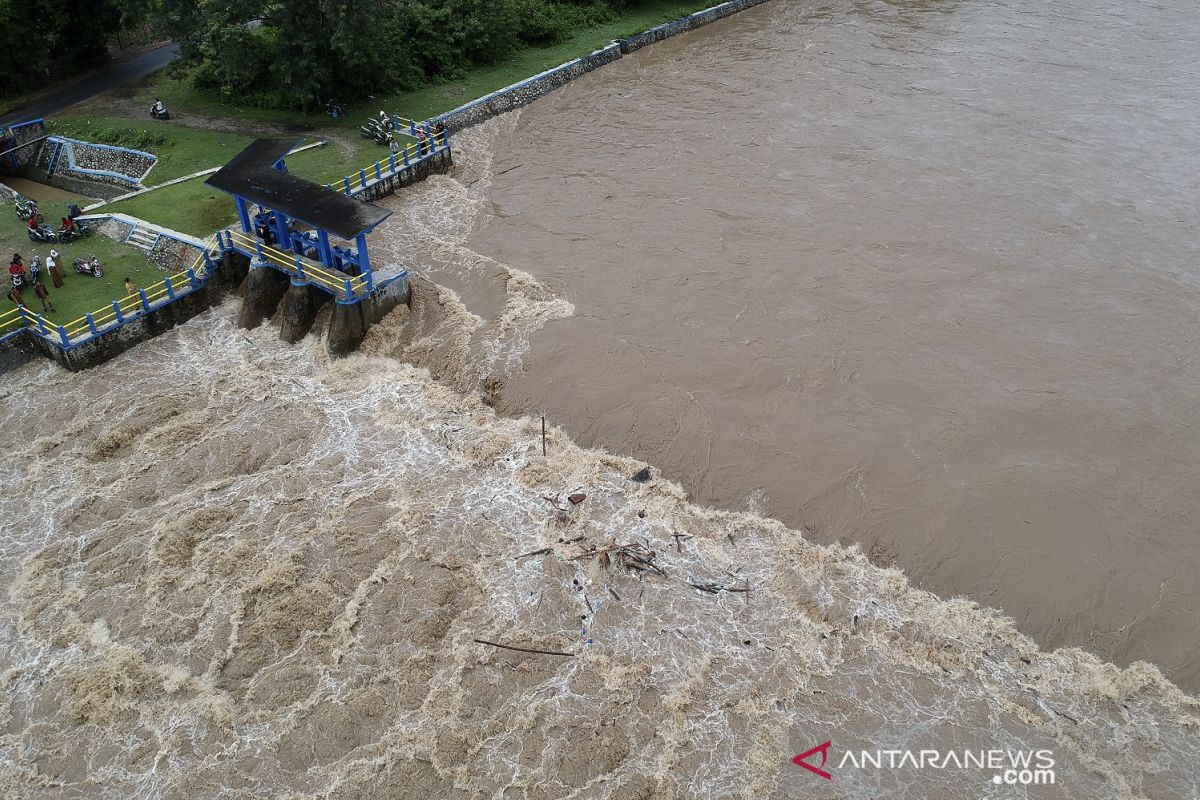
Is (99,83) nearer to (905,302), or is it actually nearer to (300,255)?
(300,255)

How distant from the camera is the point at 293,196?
20844mm

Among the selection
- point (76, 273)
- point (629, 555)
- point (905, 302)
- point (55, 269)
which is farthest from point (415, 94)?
point (629, 555)

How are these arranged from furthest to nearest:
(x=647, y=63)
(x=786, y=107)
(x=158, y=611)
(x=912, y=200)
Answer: (x=647, y=63) < (x=786, y=107) < (x=912, y=200) < (x=158, y=611)

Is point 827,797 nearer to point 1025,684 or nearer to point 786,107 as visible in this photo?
point 1025,684

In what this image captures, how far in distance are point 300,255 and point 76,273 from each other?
6060 millimetres

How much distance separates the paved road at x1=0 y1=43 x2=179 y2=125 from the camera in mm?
31797

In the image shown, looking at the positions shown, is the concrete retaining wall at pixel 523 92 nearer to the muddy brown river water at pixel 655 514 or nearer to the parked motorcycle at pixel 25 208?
the muddy brown river water at pixel 655 514

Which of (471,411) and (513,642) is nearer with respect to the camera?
(513,642)

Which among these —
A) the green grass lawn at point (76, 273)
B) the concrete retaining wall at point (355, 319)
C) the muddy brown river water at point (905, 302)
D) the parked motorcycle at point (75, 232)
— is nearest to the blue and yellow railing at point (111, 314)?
the green grass lawn at point (76, 273)

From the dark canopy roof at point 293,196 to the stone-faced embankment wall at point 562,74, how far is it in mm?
10328

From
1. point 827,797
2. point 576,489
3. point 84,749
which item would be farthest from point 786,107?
point 84,749

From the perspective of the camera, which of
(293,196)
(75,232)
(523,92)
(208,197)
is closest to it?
(293,196)

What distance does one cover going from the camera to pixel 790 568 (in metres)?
15.7

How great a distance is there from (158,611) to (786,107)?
28439mm
